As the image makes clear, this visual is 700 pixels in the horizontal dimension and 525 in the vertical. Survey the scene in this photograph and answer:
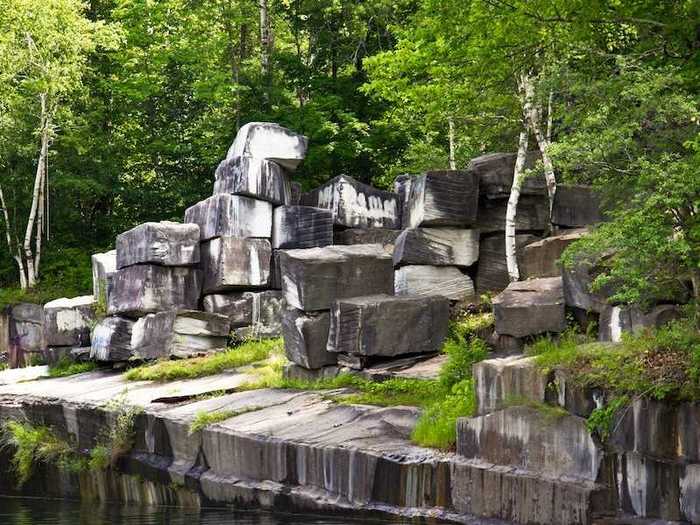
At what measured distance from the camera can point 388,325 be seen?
1745 centimetres

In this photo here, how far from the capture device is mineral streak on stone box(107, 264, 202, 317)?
23.1 meters

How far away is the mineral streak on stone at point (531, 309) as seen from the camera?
51.0ft

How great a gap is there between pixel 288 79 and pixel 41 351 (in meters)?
10.6

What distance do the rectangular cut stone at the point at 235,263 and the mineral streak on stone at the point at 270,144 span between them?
1778 millimetres

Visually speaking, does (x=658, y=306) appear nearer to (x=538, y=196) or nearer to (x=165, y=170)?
(x=538, y=196)

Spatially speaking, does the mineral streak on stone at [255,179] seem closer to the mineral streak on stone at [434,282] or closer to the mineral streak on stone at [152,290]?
the mineral streak on stone at [152,290]

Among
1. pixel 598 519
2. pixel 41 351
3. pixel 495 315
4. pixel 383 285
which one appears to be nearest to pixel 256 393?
pixel 383 285

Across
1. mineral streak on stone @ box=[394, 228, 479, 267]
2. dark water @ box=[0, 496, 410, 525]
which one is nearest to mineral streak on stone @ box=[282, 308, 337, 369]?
mineral streak on stone @ box=[394, 228, 479, 267]

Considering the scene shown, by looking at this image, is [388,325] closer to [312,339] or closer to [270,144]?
[312,339]

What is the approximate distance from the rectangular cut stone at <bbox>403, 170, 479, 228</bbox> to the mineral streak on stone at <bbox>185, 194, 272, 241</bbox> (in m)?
4.87

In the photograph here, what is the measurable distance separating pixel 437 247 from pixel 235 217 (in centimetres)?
548

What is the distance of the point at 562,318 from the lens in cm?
1546

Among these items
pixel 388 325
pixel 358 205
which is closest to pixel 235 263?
pixel 358 205

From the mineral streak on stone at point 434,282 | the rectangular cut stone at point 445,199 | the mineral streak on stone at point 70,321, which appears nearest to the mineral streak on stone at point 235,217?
the mineral streak on stone at point 70,321
